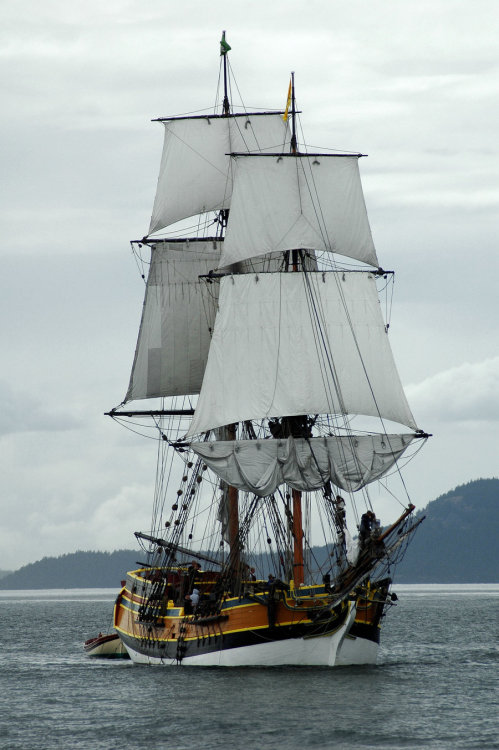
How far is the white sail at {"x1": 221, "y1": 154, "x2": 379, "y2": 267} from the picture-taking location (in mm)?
58438

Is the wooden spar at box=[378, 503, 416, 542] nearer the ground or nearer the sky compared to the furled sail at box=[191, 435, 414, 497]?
nearer the ground

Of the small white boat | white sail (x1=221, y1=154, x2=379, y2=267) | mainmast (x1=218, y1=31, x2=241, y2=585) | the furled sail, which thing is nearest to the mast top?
mainmast (x1=218, y1=31, x2=241, y2=585)

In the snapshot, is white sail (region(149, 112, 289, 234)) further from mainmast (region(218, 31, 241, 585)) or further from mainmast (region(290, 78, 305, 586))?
mainmast (region(290, 78, 305, 586))

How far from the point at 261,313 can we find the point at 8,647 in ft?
104

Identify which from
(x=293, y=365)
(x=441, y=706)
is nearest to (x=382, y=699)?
(x=441, y=706)

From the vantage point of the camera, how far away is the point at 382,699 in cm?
4344

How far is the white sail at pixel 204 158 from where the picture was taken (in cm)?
6694

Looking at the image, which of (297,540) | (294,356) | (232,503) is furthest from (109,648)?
(294,356)

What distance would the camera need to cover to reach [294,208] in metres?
59.0

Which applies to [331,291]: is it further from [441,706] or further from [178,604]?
[441,706]

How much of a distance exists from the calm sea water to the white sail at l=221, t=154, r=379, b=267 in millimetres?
18720

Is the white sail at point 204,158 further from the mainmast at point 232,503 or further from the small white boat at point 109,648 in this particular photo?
the small white boat at point 109,648

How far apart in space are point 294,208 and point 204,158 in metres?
10.3

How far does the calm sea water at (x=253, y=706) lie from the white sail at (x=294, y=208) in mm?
18720
